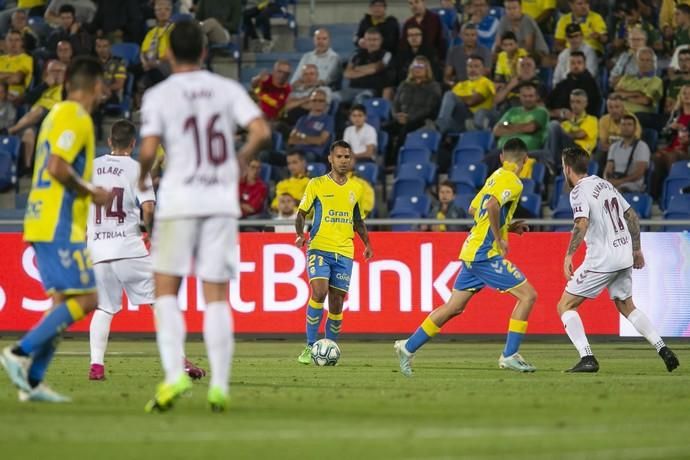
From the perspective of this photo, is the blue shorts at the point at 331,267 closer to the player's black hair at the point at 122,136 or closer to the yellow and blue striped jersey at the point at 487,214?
the yellow and blue striped jersey at the point at 487,214

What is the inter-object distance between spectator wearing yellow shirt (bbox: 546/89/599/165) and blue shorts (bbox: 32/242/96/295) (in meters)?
12.8

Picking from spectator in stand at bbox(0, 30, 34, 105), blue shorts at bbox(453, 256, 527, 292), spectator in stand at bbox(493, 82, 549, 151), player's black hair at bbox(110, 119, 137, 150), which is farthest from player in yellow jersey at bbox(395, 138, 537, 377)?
spectator in stand at bbox(0, 30, 34, 105)

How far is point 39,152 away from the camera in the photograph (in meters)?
9.90

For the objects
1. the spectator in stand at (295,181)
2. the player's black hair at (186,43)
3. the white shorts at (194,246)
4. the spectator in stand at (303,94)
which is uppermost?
the player's black hair at (186,43)

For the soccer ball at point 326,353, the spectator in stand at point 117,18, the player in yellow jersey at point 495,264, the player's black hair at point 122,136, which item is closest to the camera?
the player's black hair at point 122,136

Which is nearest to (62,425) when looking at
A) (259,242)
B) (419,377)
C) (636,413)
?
(636,413)

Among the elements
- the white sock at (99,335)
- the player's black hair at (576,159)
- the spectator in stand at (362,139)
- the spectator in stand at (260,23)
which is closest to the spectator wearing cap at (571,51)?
the spectator in stand at (362,139)

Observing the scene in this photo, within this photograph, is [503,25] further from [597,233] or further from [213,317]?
[213,317]

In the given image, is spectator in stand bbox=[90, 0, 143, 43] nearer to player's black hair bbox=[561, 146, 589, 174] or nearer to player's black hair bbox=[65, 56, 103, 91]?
player's black hair bbox=[561, 146, 589, 174]

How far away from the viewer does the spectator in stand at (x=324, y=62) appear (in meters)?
24.0

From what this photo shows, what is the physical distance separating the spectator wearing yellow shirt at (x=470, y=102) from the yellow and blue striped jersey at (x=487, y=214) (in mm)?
8537

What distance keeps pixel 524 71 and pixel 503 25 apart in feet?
6.43

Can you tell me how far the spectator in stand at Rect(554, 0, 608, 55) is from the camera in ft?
77.1

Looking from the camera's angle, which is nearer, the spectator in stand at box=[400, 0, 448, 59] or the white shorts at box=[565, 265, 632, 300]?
the white shorts at box=[565, 265, 632, 300]
